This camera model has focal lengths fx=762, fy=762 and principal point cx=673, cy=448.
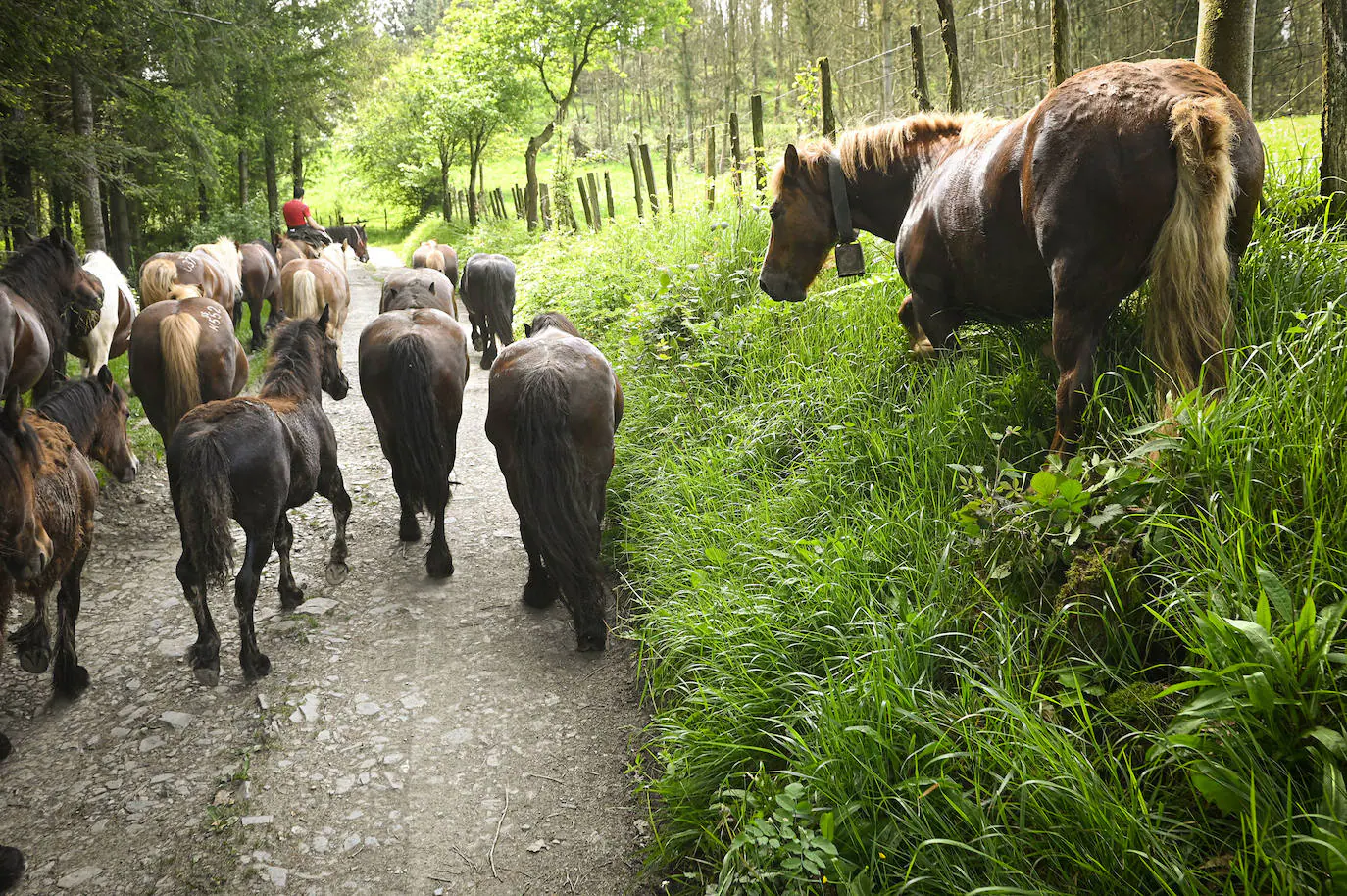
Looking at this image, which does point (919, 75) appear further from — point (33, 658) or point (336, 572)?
point (33, 658)

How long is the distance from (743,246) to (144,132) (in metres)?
11.6

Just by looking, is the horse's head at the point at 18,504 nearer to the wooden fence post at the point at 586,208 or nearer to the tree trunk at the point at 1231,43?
the tree trunk at the point at 1231,43

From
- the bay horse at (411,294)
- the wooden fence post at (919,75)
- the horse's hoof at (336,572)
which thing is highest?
the wooden fence post at (919,75)

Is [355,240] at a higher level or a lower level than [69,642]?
higher

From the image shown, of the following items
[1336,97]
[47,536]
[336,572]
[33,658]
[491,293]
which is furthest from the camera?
→ [491,293]

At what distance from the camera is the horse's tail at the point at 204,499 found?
3.89 m

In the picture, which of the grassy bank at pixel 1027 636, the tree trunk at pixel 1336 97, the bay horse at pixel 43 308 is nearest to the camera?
the grassy bank at pixel 1027 636

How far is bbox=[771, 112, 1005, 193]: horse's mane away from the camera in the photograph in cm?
429

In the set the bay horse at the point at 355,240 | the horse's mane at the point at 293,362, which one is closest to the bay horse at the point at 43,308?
the horse's mane at the point at 293,362

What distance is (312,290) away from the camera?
1074 cm

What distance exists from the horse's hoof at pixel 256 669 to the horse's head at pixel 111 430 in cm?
230

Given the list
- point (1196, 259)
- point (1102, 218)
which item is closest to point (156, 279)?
point (1102, 218)

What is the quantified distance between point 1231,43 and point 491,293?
914cm

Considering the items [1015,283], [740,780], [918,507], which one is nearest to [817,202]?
[1015,283]
